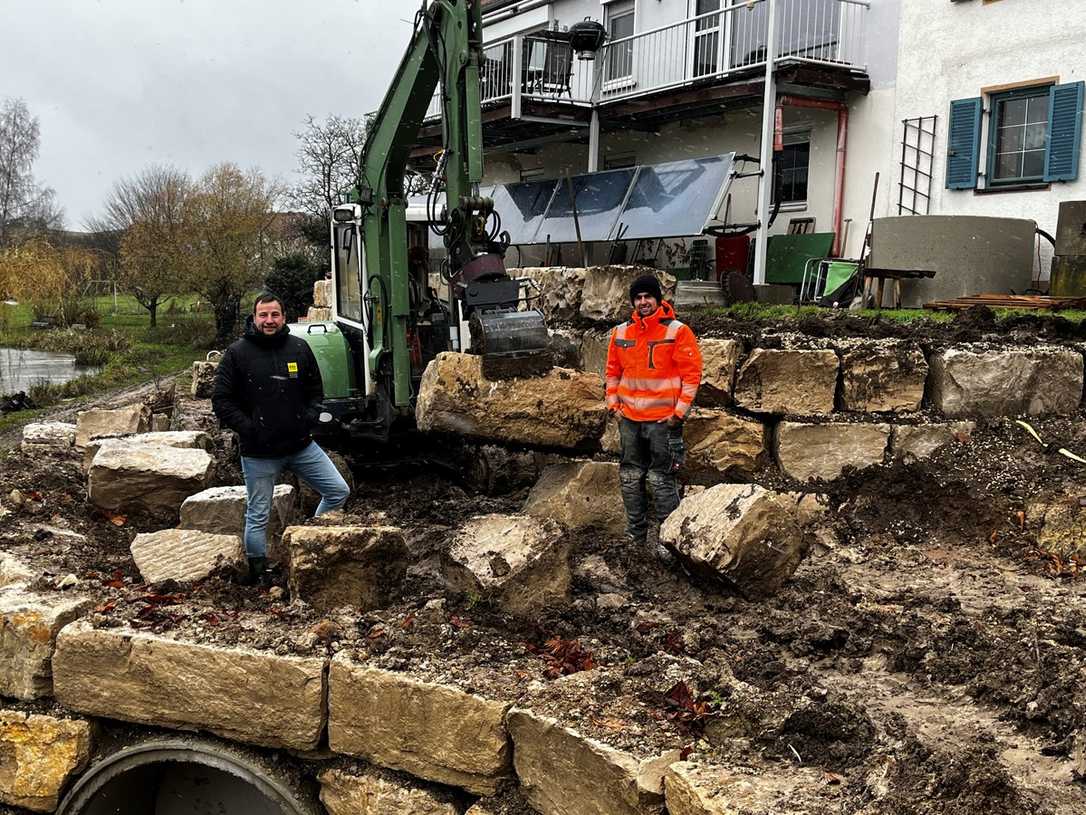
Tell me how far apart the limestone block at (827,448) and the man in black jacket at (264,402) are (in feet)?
10.9

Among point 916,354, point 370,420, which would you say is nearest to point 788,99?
point 916,354

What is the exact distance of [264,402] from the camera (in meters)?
5.30

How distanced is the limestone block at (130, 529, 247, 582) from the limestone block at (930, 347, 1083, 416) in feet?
15.9

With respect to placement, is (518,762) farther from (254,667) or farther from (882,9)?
(882,9)

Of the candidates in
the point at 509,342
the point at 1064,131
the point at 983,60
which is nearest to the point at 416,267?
the point at 509,342

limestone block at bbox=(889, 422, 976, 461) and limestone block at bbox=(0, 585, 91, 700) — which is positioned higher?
limestone block at bbox=(889, 422, 976, 461)

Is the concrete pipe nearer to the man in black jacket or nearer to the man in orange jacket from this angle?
the man in black jacket

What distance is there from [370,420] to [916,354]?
405cm

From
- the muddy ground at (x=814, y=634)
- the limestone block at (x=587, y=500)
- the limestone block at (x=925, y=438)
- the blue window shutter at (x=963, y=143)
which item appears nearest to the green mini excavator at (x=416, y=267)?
the limestone block at (x=587, y=500)

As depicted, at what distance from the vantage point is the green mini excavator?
20.6ft

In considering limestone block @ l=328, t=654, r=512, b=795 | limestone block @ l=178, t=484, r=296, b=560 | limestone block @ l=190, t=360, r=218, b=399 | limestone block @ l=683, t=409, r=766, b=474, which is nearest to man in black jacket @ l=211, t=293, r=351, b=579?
limestone block @ l=178, t=484, r=296, b=560

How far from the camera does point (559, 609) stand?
496 centimetres

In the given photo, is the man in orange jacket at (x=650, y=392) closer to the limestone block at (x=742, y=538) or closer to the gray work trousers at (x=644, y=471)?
the gray work trousers at (x=644, y=471)

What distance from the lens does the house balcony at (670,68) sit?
12.1m
